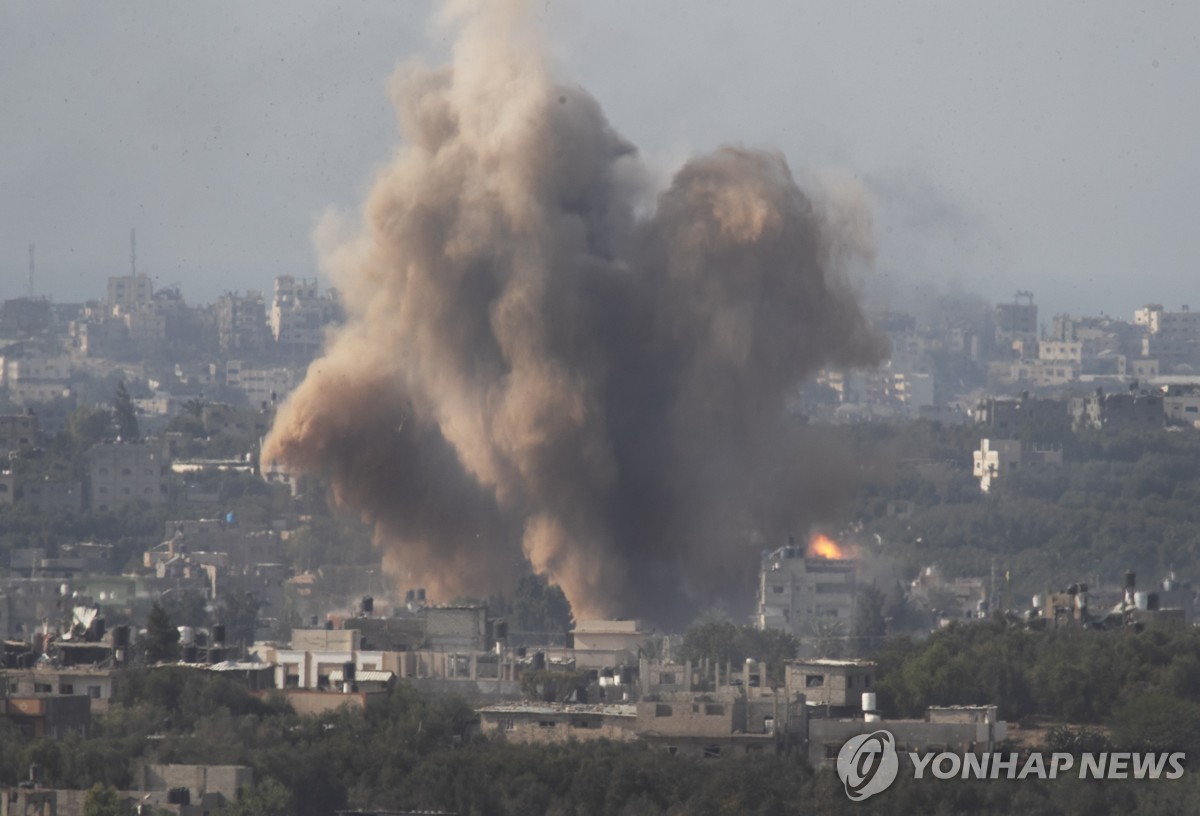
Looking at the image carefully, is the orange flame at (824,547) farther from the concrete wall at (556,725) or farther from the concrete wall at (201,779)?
the concrete wall at (201,779)

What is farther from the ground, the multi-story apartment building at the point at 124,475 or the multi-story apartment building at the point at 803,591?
the multi-story apartment building at the point at 124,475

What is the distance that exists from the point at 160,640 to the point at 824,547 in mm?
32727

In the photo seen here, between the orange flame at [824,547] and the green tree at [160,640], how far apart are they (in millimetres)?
29485

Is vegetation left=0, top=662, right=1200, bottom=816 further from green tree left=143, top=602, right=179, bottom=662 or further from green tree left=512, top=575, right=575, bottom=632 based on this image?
green tree left=512, top=575, right=575, bottom=632

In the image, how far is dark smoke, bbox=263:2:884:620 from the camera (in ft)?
263

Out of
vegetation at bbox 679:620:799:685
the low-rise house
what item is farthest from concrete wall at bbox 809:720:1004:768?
vegetation at bbox 679:620:799:685

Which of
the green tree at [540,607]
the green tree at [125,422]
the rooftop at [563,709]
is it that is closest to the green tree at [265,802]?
the rooftop at [563,709]

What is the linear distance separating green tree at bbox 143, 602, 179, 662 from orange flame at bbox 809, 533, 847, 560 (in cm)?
2949

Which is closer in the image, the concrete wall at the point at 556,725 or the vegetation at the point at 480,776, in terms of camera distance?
the vegetation at the point at 480,776

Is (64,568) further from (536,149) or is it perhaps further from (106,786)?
(106,786)

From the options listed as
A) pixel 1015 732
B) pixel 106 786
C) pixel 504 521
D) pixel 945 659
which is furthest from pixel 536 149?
pixel 106 786

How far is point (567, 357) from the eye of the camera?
264ft

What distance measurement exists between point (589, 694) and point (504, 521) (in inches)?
749

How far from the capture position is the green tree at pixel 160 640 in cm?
6444
